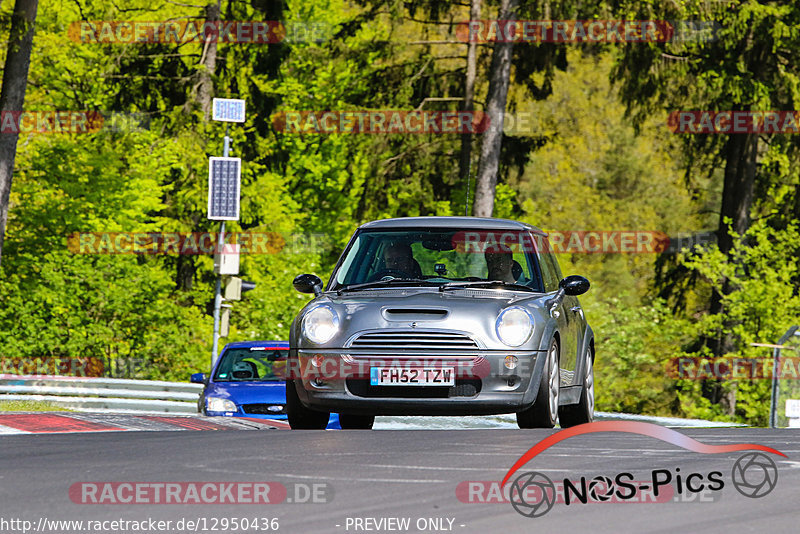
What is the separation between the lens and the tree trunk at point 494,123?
101 feet

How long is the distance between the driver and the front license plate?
1443mm

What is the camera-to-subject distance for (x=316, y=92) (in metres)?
50.8

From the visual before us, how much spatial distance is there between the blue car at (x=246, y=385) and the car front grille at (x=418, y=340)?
6.18 meters

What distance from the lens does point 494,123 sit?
30797mm

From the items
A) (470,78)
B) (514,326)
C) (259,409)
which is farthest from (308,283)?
(470,78)

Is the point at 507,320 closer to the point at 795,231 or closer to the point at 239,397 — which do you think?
the point at 239,397

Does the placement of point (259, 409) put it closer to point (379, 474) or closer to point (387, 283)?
point (387, 283)

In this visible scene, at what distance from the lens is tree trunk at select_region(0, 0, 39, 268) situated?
24.3 m

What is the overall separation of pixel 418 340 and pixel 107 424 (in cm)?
308

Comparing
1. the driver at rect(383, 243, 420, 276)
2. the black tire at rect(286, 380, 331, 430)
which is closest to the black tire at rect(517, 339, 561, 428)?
the driver at rect(383, 243, 420, 276)

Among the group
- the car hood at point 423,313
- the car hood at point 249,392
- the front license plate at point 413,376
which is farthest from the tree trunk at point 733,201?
the front license plate at point 413,376

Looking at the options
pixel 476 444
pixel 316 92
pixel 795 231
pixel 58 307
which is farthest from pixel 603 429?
pixel 316 92

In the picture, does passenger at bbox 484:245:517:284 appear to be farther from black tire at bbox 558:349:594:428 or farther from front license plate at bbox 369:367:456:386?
black tire at bbox 558:349:594:428

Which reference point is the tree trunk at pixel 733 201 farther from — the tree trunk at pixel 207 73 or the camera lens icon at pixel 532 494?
the camera lens icon at pixel 532 494
